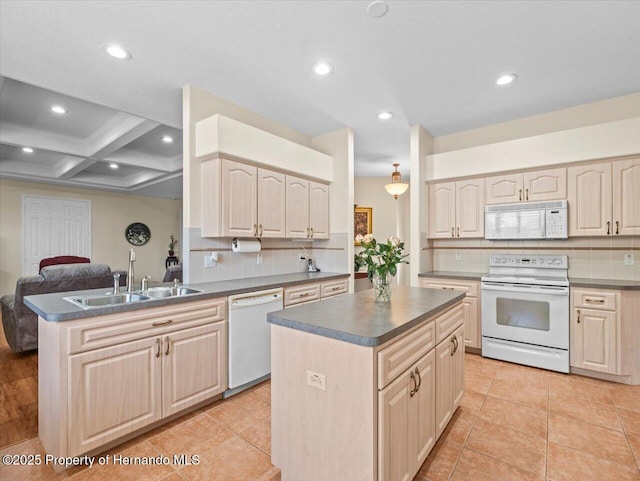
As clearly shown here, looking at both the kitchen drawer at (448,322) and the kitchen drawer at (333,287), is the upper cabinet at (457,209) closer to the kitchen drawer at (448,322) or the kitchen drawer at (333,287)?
the kitchen drawer at (333,287)

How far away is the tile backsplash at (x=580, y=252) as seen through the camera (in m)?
3.19

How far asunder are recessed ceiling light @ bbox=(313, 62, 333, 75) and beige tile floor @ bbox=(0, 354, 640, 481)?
2730 mm

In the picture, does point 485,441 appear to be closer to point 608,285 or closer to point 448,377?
point 448,377

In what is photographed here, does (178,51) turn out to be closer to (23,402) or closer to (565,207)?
(23,402)

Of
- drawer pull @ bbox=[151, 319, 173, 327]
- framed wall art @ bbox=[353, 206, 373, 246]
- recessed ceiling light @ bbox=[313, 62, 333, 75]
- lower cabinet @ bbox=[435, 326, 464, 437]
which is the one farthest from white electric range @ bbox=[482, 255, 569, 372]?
framed wall art @ bbox=[353, 206, 373, 246]

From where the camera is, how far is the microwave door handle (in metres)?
2.97

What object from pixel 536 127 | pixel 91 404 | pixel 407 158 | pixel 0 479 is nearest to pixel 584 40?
pixel 536 127

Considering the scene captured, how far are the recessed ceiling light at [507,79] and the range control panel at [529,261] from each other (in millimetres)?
1863

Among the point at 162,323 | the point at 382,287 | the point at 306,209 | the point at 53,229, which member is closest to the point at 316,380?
the point at 382,287

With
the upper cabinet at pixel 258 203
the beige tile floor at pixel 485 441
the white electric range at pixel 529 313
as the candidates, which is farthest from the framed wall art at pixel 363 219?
the beige tile floor at pixel 485 441

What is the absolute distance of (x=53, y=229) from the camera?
6.69 m

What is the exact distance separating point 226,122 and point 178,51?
2.01 feet

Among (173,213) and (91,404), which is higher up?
(173,213)

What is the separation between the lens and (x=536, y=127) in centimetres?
357
